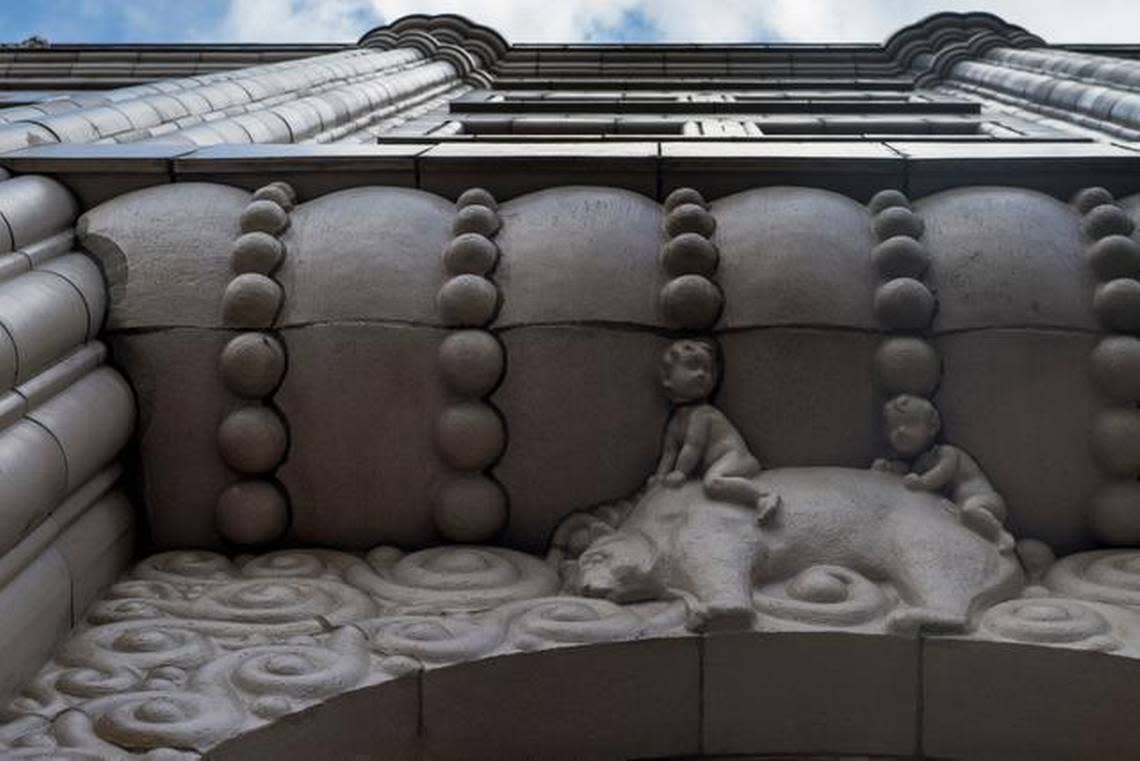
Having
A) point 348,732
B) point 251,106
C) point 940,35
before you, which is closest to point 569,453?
point 348,732

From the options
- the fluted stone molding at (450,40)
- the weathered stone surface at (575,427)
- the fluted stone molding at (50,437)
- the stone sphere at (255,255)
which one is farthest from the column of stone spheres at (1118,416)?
the fluted stone molding at (450,40)

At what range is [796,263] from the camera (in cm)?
441

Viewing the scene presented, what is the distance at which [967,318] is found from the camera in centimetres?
429

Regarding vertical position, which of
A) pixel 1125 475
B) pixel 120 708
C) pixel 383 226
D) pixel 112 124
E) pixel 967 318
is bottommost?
pixel 120 708

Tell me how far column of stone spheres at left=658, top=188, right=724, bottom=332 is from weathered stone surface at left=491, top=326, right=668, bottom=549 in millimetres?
202

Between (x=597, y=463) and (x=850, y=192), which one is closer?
(x=597, y=463)

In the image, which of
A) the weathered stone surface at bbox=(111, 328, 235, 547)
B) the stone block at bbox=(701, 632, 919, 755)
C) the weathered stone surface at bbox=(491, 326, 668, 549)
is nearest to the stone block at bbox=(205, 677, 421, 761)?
the stone block at bbox=(701, 632, 919, 755)

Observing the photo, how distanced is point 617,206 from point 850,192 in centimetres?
89

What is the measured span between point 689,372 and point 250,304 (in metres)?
1.48

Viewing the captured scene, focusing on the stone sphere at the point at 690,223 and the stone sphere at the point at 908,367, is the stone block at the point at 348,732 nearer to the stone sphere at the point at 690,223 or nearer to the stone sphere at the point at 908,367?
the stone sphere at the point at 908,367

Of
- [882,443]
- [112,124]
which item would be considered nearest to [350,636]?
[882,443]

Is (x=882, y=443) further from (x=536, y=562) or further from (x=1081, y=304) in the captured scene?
(x=536, y=562)

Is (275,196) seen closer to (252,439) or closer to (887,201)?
(252,439)

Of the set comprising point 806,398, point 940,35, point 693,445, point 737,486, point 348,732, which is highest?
point 940,35
